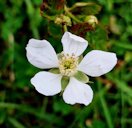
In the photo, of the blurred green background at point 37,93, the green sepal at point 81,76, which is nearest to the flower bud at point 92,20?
the green sepal at point 81,76

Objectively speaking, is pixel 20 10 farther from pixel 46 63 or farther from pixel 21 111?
pixel 46 63

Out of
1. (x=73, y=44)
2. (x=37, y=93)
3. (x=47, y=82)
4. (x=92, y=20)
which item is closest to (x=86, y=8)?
(x=92, y=20)

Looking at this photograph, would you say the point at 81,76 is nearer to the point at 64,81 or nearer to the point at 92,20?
the point at 64,81

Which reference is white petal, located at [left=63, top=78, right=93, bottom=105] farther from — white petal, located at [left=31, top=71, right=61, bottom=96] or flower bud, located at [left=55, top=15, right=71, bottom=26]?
flower bud, located at [left=55, top=15, right=71, bottom=26]

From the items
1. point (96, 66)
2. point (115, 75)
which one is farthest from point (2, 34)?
point (96, 66)

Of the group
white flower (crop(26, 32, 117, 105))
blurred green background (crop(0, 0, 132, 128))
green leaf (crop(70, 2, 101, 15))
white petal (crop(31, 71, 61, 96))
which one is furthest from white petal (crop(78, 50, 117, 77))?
blurred green background (crop(0, 0, 132, 128))
